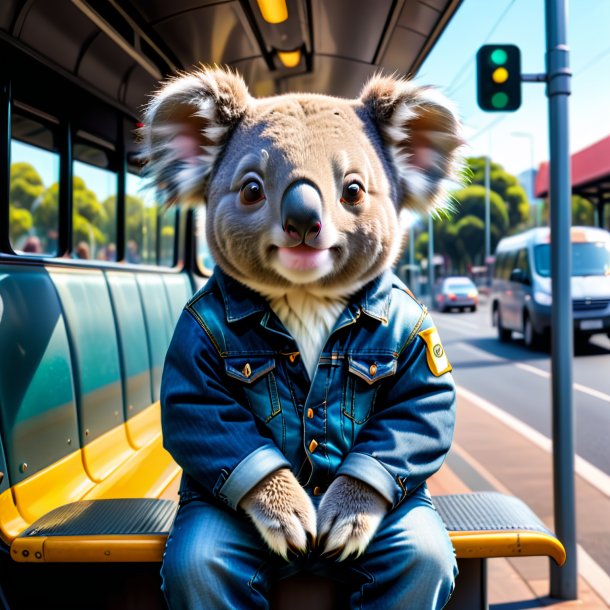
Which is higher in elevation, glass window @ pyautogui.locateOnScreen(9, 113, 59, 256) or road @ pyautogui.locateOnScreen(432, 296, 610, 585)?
glass window @ pyautogui.locateOnScreen(9, 113, 59, 256)

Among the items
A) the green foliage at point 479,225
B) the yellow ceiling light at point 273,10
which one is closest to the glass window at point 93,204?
the yellow ceiling light at point 273,10

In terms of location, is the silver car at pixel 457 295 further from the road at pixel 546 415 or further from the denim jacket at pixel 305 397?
the denim jacket at pixel 305 397

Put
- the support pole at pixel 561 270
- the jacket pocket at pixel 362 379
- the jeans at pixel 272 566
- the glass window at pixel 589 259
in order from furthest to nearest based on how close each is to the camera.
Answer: the glass window at pixel 589 259
the support pole at pixel 561 270
the jacket pocket at pixel 362 379
the jeans at pixel 272 566

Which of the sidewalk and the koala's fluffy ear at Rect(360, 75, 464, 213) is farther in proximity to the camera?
the sidewalk

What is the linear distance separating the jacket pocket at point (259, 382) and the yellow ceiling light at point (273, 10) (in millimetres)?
2180

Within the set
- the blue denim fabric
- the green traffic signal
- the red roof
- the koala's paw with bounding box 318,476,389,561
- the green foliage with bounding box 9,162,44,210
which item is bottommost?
the koala's paw with bounding box 318,476,389,561

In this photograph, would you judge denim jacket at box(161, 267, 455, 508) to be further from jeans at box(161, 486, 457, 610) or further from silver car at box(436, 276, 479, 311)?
silver car at box(436, 276, 479, 311)

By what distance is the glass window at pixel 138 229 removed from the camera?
4324mm

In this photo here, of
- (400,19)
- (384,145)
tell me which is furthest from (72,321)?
(400,19)

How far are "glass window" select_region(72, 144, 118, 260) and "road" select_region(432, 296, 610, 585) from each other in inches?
111

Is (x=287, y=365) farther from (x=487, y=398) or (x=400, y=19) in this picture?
(x=487, y=398)

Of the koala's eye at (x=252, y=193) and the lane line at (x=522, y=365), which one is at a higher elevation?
the koala's eye at (x=252, y=193)

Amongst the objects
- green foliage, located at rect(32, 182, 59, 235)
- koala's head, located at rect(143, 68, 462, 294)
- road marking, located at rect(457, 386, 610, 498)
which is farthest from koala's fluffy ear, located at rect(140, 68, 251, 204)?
road marking, located at rect(457, 386, 610, 498)

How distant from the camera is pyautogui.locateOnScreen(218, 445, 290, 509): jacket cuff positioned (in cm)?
169
